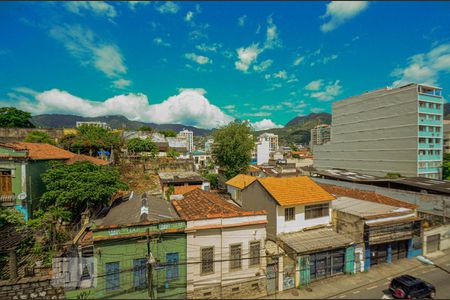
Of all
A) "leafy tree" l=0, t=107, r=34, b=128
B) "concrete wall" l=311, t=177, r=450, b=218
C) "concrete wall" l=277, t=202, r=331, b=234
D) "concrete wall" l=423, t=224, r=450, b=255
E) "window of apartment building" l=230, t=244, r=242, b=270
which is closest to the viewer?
"window of apartment building" l=230, t=244, r=242, b=270

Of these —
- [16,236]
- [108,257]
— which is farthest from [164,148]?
[108,257]

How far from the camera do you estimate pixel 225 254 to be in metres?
11.8

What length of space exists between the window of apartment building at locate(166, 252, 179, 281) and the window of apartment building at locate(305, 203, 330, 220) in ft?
34.3

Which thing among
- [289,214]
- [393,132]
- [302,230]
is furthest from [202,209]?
[393,132]

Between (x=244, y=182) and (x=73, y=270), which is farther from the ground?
(x=244, y=182)

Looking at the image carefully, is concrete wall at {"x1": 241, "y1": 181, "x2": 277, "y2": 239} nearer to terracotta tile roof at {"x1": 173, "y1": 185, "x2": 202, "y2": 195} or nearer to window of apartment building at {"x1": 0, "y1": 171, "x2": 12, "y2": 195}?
terracotta tile roof at {"x1": 173, "y1": 185, "x2": 202, "y2": 195}

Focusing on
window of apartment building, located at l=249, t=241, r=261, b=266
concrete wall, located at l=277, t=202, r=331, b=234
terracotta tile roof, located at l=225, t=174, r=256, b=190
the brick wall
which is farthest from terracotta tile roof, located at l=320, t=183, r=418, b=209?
the brick wall

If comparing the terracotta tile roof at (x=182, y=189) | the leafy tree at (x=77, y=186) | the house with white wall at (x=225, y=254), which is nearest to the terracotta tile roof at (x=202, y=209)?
the house with white wall at (x=225, y=254)

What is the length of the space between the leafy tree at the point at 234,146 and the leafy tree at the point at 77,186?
19.0 m

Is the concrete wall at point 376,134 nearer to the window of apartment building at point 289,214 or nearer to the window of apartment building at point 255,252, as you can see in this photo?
the window of apartment building at point 289,214

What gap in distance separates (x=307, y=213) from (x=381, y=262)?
291 inches

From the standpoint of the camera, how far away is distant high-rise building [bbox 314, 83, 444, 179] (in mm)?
41438

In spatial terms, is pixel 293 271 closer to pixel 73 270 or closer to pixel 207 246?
pixel 207 246

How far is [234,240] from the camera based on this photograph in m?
12.0
